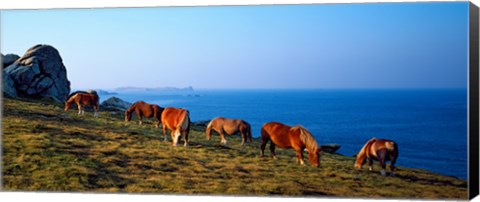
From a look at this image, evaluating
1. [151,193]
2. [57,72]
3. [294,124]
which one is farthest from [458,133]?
[57,72]

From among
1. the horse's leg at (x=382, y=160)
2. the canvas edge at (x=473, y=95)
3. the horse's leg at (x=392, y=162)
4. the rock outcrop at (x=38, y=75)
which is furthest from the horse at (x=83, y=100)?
the canvas edge at (x=473, y=95)

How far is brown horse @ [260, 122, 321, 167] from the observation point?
1007 centimetres

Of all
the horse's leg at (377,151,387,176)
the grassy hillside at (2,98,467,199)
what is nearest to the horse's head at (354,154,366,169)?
the grassy hillside at (2,98,467,199)

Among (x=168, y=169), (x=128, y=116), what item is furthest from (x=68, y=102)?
(x=168, y=169)

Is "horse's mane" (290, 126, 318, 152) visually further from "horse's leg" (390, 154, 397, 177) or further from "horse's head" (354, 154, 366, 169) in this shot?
"horse's leg" (390, 154, 397, 177)

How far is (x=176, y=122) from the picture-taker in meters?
10.7

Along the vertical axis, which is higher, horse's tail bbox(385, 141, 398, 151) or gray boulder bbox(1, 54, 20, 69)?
gray boulder bbox(1, 54, 20, 69)

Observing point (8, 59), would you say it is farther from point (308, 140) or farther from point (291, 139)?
point (308, 140)

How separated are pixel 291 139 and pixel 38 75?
18.7ft

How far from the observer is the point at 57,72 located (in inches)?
457

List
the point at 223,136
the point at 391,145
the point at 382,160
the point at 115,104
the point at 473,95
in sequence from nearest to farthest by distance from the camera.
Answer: the point at 473,95 → the point at 391,145 → the point at 382,160 → the point at 223,136 → the point at 115,104

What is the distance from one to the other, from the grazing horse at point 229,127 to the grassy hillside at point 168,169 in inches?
6.3

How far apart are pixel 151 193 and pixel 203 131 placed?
153 cm

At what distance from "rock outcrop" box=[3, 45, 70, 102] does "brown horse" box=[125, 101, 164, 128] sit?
128 centimetres
